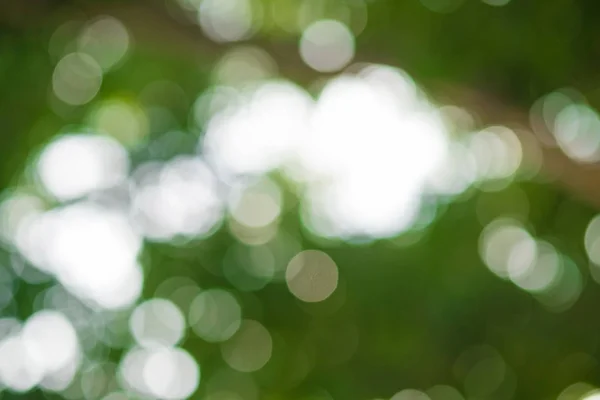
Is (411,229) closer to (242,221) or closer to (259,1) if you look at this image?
(242,221)

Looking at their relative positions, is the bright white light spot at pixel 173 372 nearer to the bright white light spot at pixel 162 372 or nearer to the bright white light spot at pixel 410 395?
the bright white light spot at pixel 162 372

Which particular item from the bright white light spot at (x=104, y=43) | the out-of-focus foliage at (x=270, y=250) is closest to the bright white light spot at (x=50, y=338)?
the out-of-focus foliage at (x=270, y=250)

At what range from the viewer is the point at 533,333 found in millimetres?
2359

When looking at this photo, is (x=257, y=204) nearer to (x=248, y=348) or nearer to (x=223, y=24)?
(x=248, y=348)

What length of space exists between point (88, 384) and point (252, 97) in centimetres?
139

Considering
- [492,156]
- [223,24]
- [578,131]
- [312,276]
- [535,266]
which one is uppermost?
[223,24]

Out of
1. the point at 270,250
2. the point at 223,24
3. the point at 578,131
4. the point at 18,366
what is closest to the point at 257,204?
the point at 270,250

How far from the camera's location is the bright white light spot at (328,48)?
148 cm

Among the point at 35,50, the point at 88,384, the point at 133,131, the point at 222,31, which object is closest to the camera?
the point at 222,31

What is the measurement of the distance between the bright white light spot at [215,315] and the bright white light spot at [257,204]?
13.4 inches

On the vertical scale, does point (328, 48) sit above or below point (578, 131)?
above

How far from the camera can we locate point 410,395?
8.46 ft

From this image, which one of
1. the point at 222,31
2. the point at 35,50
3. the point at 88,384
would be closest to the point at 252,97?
the point at 35,50

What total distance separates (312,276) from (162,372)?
0.75 m
